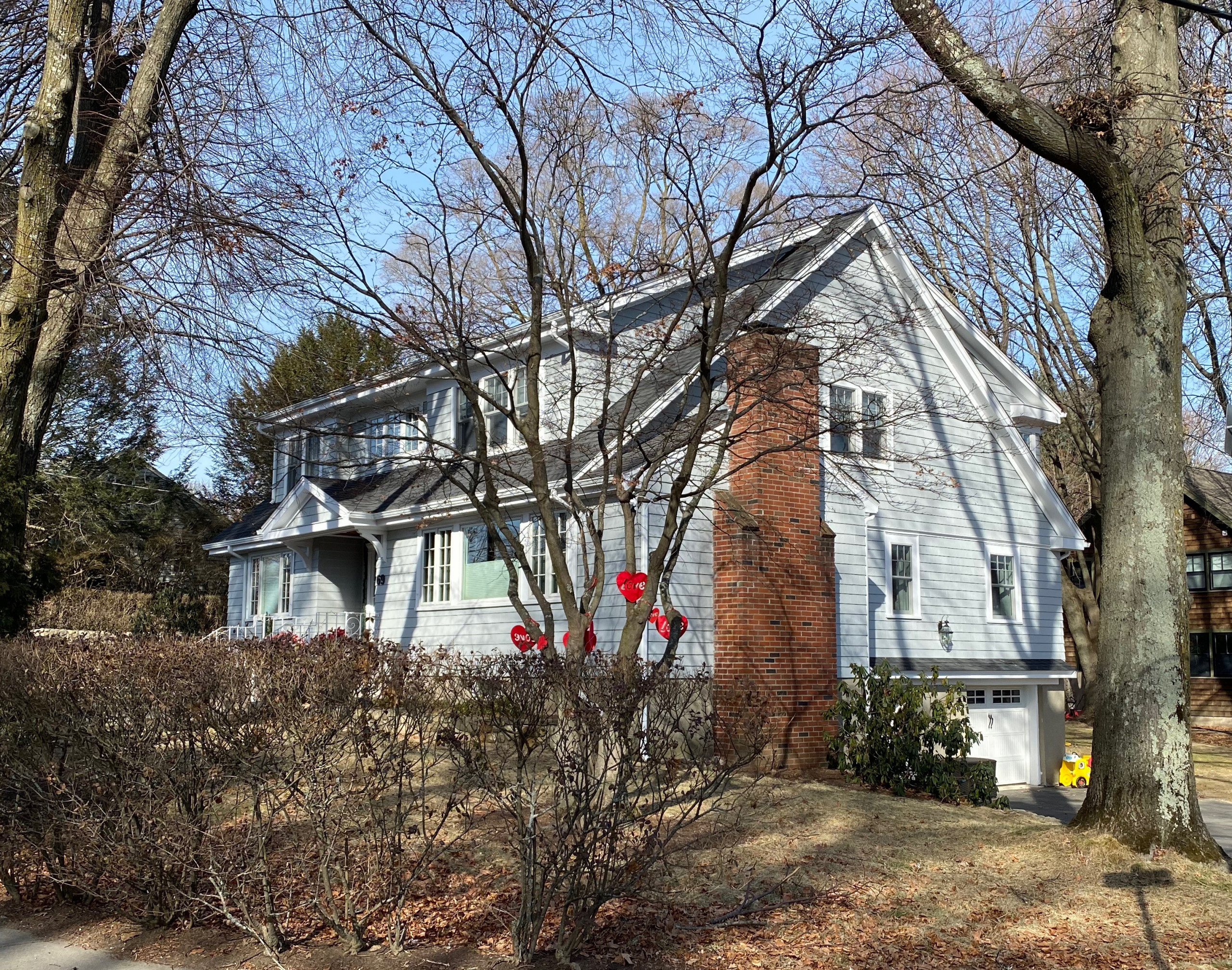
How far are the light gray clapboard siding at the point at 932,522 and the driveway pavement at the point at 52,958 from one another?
42.7ft

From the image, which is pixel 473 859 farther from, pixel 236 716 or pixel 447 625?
pixel 447 625

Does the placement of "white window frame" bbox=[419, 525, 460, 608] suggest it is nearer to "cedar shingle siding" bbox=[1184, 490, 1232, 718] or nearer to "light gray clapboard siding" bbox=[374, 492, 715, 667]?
"light gray clapboard siding" bbox=[374, 492, 715, 667]

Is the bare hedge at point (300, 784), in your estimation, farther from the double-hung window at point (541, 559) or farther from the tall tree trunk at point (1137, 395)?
the double-hung window at point (541, 559)

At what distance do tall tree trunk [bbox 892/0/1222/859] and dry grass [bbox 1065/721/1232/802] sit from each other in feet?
33.8

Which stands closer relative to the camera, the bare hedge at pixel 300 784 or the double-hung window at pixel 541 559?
the bare hedge at pixel 300 784

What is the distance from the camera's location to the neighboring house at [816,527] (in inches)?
631

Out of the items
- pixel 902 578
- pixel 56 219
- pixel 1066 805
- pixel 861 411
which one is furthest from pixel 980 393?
pixel 56 219

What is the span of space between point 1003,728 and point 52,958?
18.0 meters

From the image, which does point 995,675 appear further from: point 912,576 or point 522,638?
point 522,638

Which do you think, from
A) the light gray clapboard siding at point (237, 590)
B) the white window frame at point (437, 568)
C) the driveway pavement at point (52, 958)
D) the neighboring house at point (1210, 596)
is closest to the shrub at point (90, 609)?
the light gray clapboard siding at point (237, 590)

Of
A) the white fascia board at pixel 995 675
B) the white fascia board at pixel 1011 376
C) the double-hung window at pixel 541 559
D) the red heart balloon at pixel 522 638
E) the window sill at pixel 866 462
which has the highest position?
the white fascia board at pixel 1011 376

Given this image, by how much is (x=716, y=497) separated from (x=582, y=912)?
1053 centimetres

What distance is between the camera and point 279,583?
945 inches

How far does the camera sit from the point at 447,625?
64.7ft
